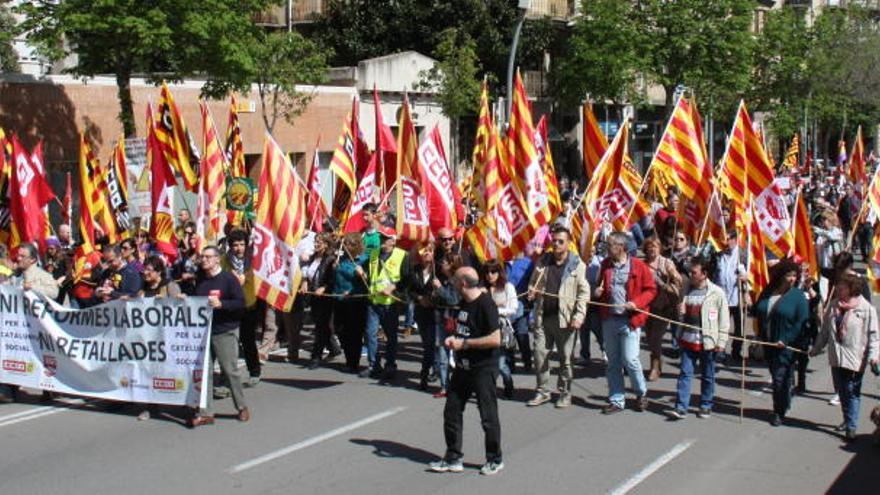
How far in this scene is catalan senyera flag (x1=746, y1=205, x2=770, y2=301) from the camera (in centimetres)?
1219

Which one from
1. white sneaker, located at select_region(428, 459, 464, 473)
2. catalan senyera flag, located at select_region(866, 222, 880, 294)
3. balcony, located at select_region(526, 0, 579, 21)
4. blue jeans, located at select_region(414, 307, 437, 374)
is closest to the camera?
white sneaker, located at select_region(428, 459, 464, 473)

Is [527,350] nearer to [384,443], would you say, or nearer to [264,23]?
[384,443]

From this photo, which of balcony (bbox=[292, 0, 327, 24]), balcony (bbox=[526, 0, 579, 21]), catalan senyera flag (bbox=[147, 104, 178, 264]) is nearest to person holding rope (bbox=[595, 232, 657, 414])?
catalan senyera flag (bbox=[147, 104, 178, 264])

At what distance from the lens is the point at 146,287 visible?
1112cm

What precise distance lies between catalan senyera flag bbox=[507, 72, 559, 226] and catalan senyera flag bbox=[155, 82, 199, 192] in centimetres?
428

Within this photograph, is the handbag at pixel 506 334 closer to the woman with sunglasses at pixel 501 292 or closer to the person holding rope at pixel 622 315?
the woman with sunglasses at pixel 501 292

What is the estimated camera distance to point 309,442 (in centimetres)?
990

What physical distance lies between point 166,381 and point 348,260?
3.12m

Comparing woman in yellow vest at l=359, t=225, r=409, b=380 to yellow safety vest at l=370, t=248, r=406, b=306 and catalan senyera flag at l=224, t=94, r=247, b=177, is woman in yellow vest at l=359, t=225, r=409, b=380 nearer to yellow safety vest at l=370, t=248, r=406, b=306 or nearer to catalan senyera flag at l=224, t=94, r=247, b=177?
yellow safety vest at l=370, t=248, r=406, b=306

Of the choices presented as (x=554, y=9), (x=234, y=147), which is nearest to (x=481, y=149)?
(x=234, y=147)

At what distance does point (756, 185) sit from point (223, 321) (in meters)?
6.50

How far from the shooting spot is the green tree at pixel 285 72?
2744cm

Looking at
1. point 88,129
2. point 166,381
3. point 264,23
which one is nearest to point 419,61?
point 264,23

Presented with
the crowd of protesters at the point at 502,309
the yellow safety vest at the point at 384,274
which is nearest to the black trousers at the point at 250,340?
the crowd of protesters at the point at 502,309
